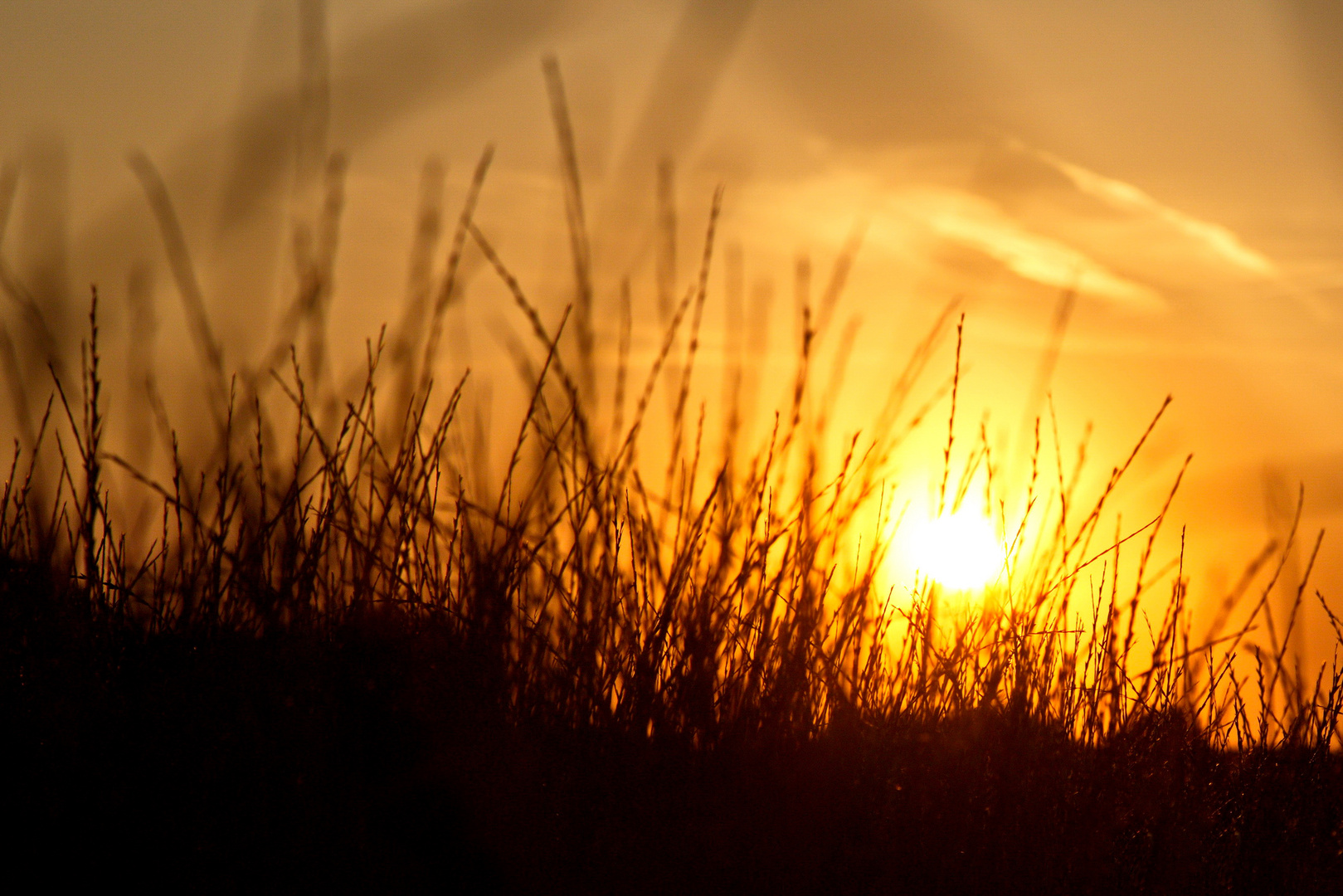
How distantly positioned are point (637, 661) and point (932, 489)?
2.25 ft

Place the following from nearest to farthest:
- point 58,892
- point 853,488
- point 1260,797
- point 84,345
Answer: point 58,892 → point 84,345 → point 1260,797 → point 853,488

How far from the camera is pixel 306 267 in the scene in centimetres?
131

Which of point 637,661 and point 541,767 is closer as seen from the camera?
point 541,767

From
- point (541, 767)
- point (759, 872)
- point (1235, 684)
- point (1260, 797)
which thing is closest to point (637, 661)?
point (541, 767)

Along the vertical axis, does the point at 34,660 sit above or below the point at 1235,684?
below

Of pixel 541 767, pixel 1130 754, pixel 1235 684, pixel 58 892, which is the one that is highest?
pixel 1235 684

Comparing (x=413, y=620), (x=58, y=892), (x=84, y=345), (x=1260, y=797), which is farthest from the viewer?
(x=1260, y=797)

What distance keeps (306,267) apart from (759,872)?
0.94 metres

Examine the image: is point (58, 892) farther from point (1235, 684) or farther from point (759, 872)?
point (1235, 684)

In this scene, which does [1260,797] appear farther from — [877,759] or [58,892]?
[58,892]

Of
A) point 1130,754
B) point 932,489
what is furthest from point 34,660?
point 1130,754

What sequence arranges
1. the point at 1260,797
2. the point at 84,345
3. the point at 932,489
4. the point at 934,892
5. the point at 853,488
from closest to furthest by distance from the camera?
the point at 84,345 < the point at 934,892 < the point at 1260,797 < the point at 853,488 < the point at 932,489

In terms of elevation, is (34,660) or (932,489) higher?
(932,489)

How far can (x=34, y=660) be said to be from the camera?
1.33 metres
